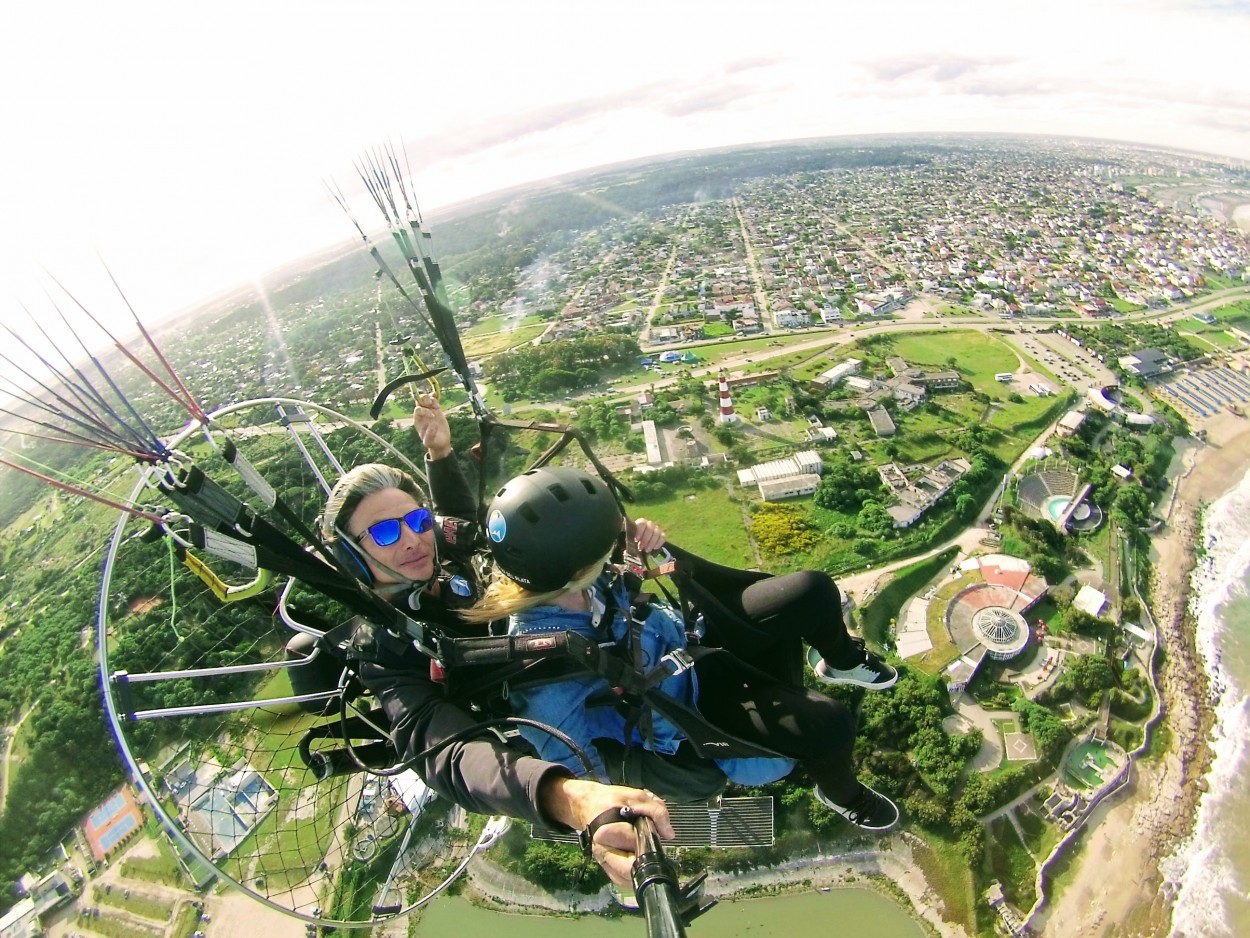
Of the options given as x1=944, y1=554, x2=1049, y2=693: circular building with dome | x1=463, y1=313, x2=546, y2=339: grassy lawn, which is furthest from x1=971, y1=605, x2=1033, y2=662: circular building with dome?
x1=463, y1=313, x2=546, y2=339: grassy lawn

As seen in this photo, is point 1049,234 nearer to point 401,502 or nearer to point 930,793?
point 930,793

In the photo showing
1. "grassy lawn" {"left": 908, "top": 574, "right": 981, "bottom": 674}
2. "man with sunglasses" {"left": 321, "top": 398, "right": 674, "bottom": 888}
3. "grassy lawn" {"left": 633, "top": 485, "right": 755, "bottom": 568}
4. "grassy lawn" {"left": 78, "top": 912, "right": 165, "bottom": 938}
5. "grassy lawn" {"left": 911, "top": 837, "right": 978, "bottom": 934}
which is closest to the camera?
"man with sunglasses" {"left": 321, "top": 398, "right": 674, "bottom": 888}

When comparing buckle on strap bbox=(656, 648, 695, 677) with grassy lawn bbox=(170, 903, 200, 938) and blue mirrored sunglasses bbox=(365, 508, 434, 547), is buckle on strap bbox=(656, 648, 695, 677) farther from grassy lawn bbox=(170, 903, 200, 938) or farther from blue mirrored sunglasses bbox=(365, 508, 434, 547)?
grassy lawn bbox=(170, 903, 200, 938)

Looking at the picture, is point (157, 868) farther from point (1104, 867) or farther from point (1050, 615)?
point (1050, 615)

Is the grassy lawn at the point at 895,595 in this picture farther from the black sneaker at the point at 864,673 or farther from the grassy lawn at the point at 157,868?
→ the grassy lawn at the point at 157,868

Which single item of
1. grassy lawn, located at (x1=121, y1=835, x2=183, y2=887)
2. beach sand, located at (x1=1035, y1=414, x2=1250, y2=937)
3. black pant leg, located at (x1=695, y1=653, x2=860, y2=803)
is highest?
black pant leg, located at (x1=695, y1=653, x2=860, y2=803)

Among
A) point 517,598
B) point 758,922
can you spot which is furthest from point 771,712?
point 758,922
